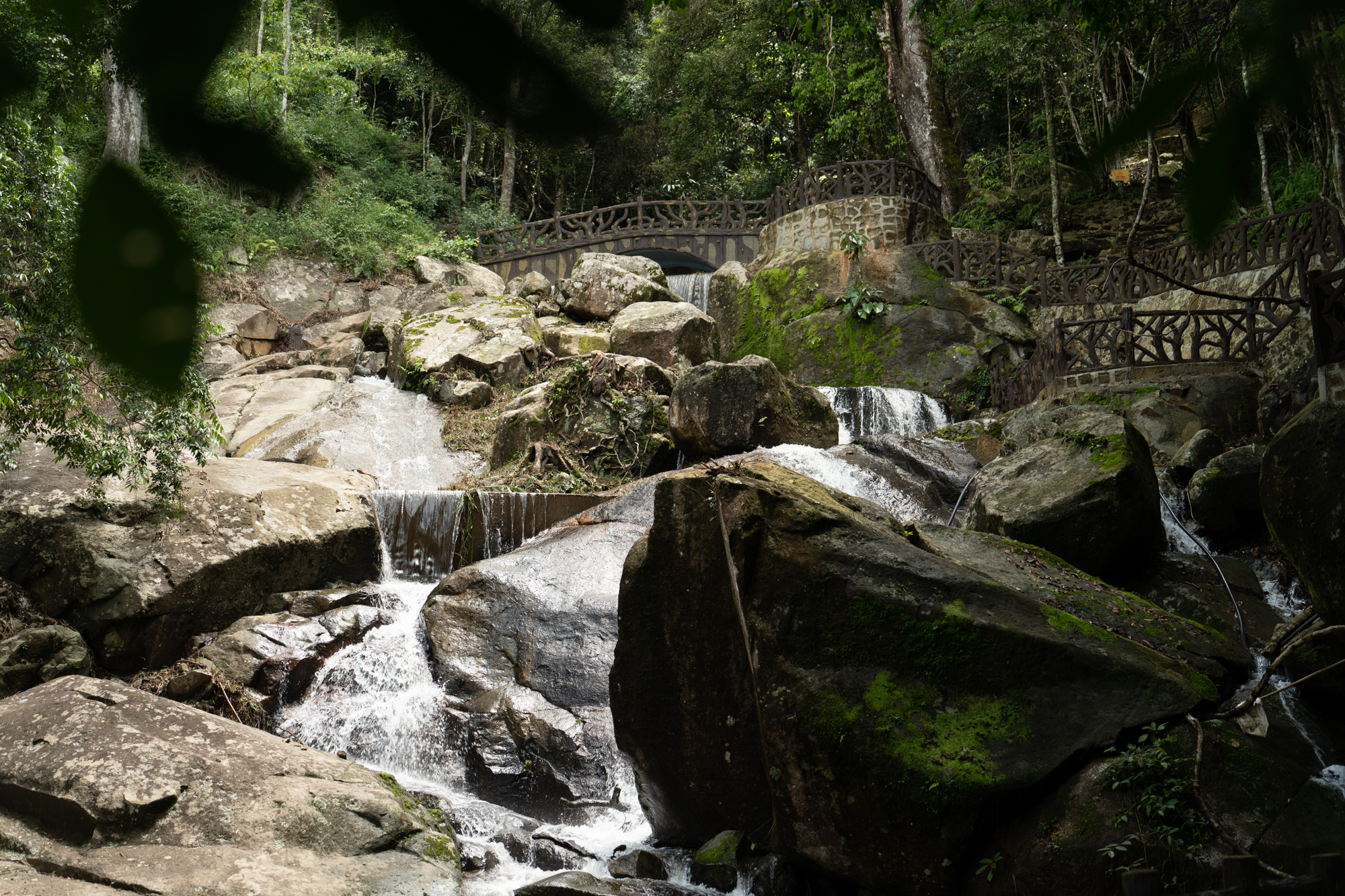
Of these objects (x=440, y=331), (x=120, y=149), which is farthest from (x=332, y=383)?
Answer: (x=120, y=149)

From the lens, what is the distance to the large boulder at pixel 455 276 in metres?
18.9

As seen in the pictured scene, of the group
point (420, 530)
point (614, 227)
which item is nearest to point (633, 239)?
point (614, 227)

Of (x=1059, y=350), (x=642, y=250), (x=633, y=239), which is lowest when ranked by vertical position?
(x=1059, y=350)

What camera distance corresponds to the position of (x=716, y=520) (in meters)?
4.85

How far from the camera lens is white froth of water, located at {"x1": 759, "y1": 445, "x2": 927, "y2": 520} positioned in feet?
29.9

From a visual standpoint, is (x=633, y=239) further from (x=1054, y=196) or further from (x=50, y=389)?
(x=50, y=389)

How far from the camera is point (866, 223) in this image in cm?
1627

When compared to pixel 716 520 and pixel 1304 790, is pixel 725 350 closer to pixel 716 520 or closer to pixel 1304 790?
pixel 716 520

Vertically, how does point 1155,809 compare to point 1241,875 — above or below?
below

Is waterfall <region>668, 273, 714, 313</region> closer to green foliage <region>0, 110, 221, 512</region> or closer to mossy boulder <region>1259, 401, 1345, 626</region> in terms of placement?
green foliage <region>0, 110, 221, 512</region>

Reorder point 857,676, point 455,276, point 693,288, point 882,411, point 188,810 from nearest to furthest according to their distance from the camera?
point 857,676, point 188,810, point 882,411, point 455,276, point 693,288

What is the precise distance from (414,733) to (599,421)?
18.3ft

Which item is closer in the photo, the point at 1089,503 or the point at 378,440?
the point at 1089,503

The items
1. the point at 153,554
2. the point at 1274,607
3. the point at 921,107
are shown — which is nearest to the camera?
the point at 1274,607
